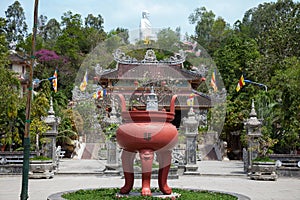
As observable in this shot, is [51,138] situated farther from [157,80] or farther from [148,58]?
[148,58]

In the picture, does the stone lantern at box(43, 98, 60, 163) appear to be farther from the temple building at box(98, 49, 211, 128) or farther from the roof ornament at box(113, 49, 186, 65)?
the roof ornament at box(113, 49, 186, 65)

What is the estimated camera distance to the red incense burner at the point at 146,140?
340 inches

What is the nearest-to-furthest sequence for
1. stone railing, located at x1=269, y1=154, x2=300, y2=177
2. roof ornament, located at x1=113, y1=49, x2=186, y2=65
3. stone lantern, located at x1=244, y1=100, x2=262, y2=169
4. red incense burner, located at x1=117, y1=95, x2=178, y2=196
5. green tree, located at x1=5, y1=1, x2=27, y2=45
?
1. red incense burner, located at x1=117, y1=95, x2=178, y2=196
2. stone railing, located at x1=269, y1=154, x2=300, y2=177
3. stone lantern, located at x1=244, y1=100, x2=262, y2=169
4. roof ornament, located at x1=113, y1=49, x2=186, y2=65
5. green tree, located at x1=5, y1=1, x2=27, y2=45

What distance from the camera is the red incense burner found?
28.3ft

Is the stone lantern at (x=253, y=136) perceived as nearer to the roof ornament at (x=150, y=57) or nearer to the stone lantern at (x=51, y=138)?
the stone lantern at (x=51, y=138)

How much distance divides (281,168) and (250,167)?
1.41 m

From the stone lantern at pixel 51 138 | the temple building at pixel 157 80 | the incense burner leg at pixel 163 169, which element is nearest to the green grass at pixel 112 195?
the incense burner leg at pixel 163 169

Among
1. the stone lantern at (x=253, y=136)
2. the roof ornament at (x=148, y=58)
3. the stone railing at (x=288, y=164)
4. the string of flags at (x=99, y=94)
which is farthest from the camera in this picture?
the roof ornament at (x=148, y=58)

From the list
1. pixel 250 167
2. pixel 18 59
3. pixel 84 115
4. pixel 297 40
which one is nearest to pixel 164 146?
pixel 250 167

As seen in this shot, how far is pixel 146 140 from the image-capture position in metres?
8.62

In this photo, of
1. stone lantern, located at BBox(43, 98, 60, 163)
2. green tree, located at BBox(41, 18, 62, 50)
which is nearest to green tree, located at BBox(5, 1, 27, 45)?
green tree, located at BBox(41, 18, 62, 50)

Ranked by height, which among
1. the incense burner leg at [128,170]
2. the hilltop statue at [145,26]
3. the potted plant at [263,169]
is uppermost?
the hilltop statue at [145,26]

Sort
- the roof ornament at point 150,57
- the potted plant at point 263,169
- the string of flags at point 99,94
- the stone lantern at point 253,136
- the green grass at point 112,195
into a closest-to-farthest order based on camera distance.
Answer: the green grass at point 112,195 < the potted plant at point 263,169 < the stone lantern at point 253,136 < the string of flags at point 99,94 < the roof ornament at point 150,57

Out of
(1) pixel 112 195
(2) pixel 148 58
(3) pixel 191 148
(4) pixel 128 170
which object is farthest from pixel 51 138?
(2) pixel 148 58
